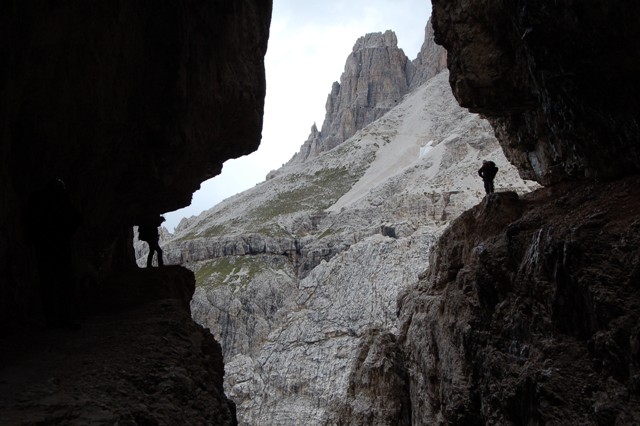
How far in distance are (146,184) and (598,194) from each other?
12.5m

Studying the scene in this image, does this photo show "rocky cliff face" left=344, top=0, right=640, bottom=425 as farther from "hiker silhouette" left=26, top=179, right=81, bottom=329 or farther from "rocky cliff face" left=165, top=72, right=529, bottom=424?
"rocky cliff face" left=165, top=72, right=529, bottom=424

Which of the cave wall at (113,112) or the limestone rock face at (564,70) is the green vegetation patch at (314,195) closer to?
the cave wall at (113,112)

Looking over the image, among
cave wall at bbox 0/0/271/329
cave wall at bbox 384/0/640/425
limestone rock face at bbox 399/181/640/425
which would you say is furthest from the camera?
cave wall at bbox 384/0/640/425

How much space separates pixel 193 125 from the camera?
15836 millimetres

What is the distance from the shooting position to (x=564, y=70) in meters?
12.3

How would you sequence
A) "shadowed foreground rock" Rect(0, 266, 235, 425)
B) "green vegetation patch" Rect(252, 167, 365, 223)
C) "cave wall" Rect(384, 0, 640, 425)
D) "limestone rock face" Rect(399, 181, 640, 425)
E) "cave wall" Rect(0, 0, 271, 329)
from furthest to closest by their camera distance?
"green vegetation patch" Rect(252, 167, 365, 223) < "cave wall" Rect(384, 0, 640, 425) < "limestone rock face" Rect(399, 181, 640, 425) < "cave wall" Rect(0, 0, 271, 329) < "shadowed foreground rock" Rect(0, 266, 235, 425)

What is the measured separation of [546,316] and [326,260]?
103 m

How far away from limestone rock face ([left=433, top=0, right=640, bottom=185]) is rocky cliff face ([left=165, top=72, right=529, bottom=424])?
49.5 ft

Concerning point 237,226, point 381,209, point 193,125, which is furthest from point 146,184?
point 237,226

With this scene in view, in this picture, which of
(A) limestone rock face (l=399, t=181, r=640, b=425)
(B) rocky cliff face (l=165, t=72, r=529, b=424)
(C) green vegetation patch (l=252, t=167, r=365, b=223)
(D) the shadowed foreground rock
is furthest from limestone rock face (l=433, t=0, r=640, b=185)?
(C) green vegetation patch (l=252, t=167, r=365, b=223)

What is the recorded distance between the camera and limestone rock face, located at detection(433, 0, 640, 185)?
11.2 m

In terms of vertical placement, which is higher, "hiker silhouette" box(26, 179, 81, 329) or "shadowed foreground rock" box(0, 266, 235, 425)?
"hiker silhouette" box(26, 179, 81, 329)

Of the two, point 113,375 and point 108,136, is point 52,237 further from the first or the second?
point 108,136

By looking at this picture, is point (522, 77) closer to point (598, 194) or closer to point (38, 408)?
point (598, 194)
